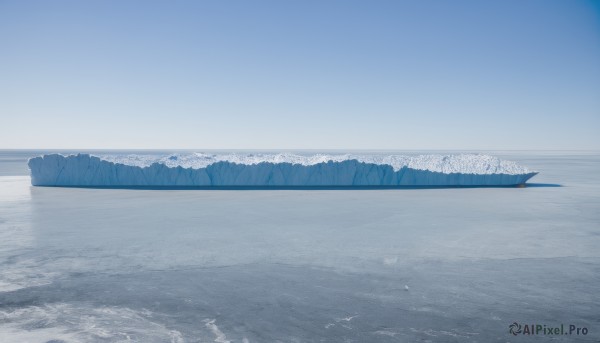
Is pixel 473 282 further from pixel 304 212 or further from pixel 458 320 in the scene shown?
pixel 304 212

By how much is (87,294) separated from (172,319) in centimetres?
122

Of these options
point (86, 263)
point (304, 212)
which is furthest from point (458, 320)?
point (304, 212)

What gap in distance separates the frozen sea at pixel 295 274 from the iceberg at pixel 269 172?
5456 mm

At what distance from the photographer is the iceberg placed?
606 inches

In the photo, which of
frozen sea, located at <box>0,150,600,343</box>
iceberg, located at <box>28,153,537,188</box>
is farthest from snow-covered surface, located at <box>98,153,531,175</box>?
frozen sea, located at <box>0,150,600,343</box>

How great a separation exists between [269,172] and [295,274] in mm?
10727

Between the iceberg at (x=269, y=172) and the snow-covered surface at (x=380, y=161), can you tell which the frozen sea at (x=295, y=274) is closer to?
the iceberg at (x=269, y=172)

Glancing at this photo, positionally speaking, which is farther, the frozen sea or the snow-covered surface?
the snow-covered surface

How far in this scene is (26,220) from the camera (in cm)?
862

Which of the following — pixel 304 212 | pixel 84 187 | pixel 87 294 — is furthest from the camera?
pixel 84 187

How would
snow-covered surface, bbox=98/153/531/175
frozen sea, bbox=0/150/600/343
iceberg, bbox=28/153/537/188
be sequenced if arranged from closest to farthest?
1. frozen sea, bbox=0/150/600/343
2. iceberg, bbox=28/153/537/188
3. snow-covered surface, bbox=98/153/531/175

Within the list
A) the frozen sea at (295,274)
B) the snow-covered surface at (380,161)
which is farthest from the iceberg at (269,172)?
the frozen sea at (295,274)

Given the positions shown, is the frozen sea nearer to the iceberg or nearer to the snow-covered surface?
the iceberg

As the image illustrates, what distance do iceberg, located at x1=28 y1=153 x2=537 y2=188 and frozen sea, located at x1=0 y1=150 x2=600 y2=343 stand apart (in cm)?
546
